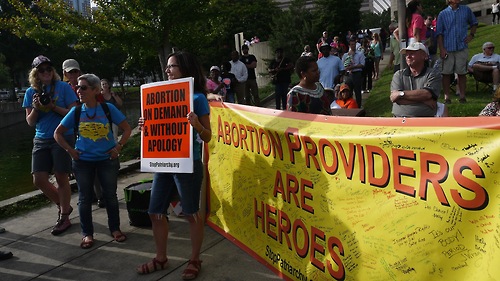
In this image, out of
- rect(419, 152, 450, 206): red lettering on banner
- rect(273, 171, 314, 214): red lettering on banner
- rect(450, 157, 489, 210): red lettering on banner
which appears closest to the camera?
rect(450, 157, 489, 210): red lettering on banner

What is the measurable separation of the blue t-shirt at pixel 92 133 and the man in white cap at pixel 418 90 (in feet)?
9.60

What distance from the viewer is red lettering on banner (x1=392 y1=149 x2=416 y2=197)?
99.8 inches

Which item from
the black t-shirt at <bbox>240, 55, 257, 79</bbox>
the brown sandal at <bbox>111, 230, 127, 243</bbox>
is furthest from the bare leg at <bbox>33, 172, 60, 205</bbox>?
the black t-shirt at <bbox>240, 55, 257, 79</bbox>

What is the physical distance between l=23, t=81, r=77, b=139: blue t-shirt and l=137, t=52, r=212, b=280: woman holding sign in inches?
76.3

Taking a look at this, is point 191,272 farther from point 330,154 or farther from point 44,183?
point 44,183

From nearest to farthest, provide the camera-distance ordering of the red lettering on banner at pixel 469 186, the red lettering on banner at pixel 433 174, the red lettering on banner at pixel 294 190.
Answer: the red lettering on banner at pixel 469 186
the red lettering on banner at pixel 433 174
the red lettering on banner at pixel 294 190

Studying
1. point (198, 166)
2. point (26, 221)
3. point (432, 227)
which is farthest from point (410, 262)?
point (26, 221)

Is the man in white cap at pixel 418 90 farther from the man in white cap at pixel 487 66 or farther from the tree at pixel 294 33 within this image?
the tree at pixel 294 33

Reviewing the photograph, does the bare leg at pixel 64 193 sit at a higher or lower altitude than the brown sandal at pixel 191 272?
higher

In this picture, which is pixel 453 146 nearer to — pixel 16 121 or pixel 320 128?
pixel 320 128

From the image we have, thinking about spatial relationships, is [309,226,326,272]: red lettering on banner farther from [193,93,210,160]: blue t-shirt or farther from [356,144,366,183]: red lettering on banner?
[193,93,210,160]: blue t-shirt

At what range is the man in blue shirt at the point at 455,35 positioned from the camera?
7.53 meters

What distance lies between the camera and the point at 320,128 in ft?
10.6

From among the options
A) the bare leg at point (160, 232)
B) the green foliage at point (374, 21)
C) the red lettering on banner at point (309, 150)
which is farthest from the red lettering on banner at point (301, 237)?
the green foliage at point (374, 21)
